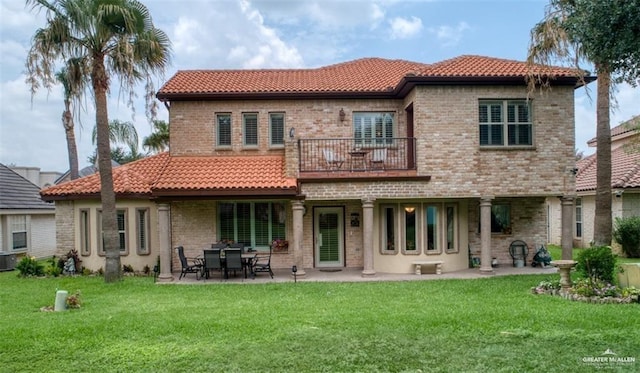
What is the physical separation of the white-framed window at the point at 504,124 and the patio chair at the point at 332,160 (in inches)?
187

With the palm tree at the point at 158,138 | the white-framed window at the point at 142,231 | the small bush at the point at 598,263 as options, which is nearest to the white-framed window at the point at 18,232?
the white-framed window at the point at 142,231

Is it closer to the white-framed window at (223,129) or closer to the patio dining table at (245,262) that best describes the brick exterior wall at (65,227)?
the patio dining table at (245,262)

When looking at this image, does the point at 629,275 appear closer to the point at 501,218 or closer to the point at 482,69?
the point at 501,218

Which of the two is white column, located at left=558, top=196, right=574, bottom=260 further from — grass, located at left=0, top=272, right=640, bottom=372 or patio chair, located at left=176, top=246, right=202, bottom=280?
patio chair, located at left=176, top=246, right=202, bottom=280

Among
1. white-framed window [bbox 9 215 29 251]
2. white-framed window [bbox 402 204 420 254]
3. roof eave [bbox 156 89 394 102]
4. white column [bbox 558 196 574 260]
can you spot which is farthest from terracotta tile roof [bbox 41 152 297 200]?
white column [bbox 558 196 574 260]

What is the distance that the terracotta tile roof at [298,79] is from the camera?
16.2 m

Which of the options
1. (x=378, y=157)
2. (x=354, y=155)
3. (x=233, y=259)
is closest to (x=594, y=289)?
(x=354, y=155)

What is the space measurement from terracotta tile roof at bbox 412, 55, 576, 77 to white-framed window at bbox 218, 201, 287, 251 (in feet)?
23.1

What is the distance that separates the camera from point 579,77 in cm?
1351

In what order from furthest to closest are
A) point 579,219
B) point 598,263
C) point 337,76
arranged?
point 579,219
point 337,76
point 598,263

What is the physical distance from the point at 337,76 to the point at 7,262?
628 inches

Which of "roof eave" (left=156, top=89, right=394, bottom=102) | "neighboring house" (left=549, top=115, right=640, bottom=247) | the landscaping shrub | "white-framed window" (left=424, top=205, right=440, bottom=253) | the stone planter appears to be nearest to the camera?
the stone planter

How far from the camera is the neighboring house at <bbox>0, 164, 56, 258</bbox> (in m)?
20.7

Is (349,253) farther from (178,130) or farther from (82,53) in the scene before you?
(82,53)
